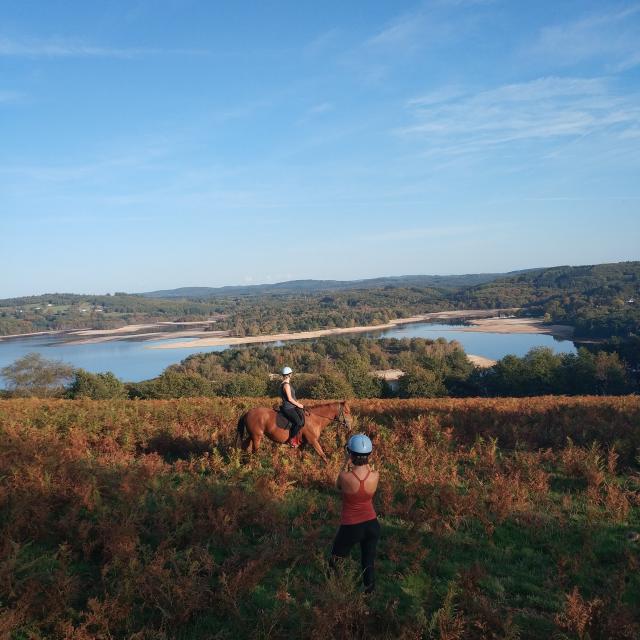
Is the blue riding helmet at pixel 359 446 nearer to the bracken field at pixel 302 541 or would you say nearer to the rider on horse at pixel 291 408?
the bracken field at pixel 302 541

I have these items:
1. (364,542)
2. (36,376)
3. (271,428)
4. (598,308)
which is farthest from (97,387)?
(598,308)

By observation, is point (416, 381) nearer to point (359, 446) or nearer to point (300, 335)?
point (359, 446)

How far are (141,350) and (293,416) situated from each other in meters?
130

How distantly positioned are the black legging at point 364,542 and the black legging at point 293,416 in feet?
15.4

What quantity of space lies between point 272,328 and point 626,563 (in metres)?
161

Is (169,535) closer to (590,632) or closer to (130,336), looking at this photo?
(590,632)

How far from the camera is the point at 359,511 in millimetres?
5664

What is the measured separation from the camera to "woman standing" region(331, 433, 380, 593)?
5645 millimetres

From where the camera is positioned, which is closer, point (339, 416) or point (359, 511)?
point (359, 511)

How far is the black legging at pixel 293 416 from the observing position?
10359 millimetres

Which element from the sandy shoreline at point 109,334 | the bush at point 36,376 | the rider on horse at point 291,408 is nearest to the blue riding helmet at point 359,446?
the rider on horse at point 291,408

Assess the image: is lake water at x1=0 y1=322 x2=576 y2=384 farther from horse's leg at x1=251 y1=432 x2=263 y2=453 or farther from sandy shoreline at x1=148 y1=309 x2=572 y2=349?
horse's leg at x1=251 y1=432 x2=263 y2=453

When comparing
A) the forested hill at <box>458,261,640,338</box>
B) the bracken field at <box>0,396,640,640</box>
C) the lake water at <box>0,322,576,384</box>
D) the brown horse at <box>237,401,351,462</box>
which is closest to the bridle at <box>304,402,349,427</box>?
the brown horse at <box>237,401,351,462</box>

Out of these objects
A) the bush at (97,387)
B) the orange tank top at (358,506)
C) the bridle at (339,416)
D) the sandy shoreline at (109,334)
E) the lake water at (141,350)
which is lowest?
the lake water at (141,350)
